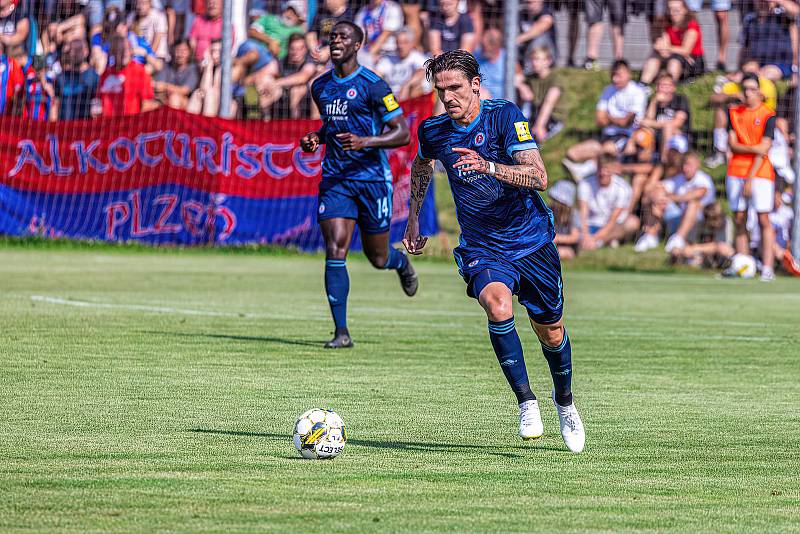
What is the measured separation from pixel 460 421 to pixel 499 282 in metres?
1.08

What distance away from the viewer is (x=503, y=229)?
7.67m

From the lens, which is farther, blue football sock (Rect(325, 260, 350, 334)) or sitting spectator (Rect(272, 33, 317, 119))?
sitting spectator (Rect(272, 33, 317, 119))

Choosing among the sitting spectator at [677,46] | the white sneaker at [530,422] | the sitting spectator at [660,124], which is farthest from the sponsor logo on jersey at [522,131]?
the sitting spectator at [677,46]

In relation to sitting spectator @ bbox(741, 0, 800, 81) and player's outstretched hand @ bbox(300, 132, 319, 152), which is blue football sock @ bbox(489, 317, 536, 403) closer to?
player's outstretched hand @ bbox(300, 132, 319, 152)

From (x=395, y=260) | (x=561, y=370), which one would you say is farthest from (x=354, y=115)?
(x=561, y=370)

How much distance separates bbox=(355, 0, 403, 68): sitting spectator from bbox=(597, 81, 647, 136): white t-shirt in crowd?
130 inches

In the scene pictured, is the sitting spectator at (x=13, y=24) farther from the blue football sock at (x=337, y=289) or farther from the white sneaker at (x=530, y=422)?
the white sneaker at (x=530, y=422)

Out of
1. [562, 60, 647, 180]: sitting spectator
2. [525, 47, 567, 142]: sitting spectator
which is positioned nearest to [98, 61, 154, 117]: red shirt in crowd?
[525, 47, 567, 142]: sitting spectator

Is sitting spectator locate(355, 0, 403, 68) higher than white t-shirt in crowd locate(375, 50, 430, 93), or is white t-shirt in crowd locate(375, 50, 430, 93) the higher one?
sitting spectator locate(355, 0, 403, 68)

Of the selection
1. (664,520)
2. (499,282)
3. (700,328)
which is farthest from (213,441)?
(700,328)

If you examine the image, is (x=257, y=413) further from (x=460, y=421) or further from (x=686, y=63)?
(x=686, y=63)

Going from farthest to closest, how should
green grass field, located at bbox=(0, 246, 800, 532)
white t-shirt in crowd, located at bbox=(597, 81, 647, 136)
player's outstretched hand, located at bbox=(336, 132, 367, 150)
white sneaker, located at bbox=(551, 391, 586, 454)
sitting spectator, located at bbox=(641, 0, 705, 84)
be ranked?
sitting spectator, located at bbox=(641, 0, 705, 84) < white t-shirt in crowd, located at bbox=(597, 81, 647, 136) < player's outstretched hand, located at bbox=(336, 132, 367, 150) < white sneaker, located at bbox=(551, 391, 586, 454) < green grass field, located at bbox=(0, 246, 800, 532)

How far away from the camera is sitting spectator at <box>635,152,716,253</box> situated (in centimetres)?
2311

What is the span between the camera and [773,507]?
587cm
